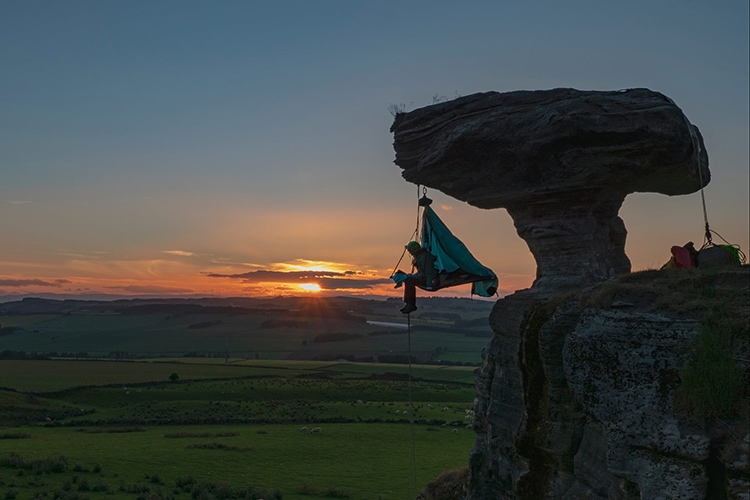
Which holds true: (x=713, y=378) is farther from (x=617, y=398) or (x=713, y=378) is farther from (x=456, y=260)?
(x=456, y=260)

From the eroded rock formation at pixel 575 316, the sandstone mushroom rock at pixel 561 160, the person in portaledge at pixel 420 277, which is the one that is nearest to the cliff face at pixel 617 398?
the eroded rock formation at pixel 575 316

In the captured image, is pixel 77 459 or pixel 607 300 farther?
pixel 77 459

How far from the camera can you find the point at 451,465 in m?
38.9

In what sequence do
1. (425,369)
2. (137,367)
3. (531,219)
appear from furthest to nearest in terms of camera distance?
(425,369)
(137,367)
(531,219)

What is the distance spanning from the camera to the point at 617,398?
12.4 meters

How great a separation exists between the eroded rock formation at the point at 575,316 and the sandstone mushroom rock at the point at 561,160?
0.06m

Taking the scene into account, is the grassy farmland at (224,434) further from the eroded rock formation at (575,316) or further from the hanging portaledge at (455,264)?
the hanging portaledge at (455,264)

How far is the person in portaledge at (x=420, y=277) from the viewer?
1991cm

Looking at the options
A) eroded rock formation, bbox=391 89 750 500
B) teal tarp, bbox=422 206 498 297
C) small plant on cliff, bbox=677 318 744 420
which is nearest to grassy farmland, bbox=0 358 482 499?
eroded rock formation, bbox=391 89 750 500

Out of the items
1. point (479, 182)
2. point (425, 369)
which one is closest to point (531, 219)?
point (479, 182)

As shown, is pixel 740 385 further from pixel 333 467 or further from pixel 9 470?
pixel 9 470

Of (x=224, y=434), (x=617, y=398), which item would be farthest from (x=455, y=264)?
(x=224, y=434)

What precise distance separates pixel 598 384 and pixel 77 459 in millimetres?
36802

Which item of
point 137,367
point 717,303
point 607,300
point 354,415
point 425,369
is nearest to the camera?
point 717,303
